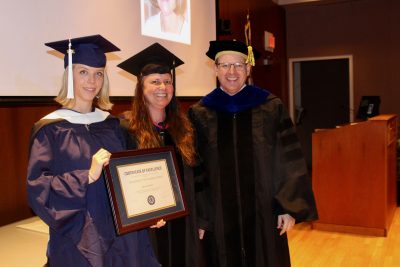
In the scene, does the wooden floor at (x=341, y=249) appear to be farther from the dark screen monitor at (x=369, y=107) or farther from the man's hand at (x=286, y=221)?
the dark screen monitor at (x=369, y=107)

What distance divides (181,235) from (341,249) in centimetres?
249

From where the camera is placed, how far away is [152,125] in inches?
78.8

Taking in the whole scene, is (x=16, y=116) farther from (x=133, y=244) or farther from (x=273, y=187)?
(x=273, y=187)

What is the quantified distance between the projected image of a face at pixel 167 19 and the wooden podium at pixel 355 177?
185 cm

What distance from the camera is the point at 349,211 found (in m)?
4.44

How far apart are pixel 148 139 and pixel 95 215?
449 millimetres

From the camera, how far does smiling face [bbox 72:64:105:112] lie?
173 cm

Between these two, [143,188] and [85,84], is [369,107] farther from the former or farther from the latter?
[85,84]

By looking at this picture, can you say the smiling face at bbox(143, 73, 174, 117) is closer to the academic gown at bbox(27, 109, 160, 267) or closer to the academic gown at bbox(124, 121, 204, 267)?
the academic gown at bbox(124, 121, 204, 267)

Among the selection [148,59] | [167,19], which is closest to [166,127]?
[148,59]

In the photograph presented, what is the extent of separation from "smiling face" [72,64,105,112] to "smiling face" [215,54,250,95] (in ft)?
2.69

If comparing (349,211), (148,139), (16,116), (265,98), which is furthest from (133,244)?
(349,211)

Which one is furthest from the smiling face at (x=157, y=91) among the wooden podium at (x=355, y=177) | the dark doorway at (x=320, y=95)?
the dark doorway at (x=320, y=95)

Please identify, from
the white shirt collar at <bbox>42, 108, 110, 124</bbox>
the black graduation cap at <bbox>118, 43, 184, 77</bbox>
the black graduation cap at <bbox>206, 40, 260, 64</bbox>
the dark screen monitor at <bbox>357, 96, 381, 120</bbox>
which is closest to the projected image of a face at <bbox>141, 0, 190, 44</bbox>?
the black graduation cap at <bbox>206, 40, 260, 64</bbox>
